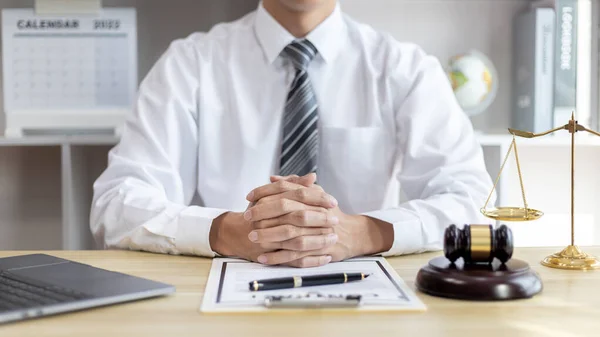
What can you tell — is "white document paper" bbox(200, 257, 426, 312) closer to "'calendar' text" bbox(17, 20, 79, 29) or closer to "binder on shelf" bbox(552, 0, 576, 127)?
"binder on shelf" bbox(552, 0, 576, 127)

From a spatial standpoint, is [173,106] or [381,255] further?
[173,106]

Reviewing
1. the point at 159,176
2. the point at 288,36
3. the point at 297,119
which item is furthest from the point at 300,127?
the point at 159,176

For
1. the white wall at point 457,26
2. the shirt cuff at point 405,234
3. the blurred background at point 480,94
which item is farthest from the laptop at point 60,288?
the white wall at point 457,26

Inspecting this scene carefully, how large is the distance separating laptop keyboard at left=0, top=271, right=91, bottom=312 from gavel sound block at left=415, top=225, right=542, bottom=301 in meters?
0.45

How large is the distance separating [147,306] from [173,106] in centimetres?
97

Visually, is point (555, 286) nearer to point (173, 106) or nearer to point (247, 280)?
point (247, 280)

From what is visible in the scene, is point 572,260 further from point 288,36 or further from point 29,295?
point 288,36

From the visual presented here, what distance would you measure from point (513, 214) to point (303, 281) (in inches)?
15.1

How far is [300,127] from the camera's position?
5.95 ft

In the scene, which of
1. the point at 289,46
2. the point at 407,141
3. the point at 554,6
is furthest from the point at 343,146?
the point at 554,6

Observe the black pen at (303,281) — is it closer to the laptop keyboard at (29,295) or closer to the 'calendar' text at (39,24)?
the laptop keyboard at (29,295)

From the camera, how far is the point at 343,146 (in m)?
1.86

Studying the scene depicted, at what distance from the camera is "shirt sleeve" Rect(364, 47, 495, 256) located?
1.51 metres

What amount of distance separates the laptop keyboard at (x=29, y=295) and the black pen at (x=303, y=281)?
0.22m
